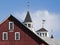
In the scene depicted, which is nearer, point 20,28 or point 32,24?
point 20,28

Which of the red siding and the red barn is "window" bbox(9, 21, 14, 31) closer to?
the red barn

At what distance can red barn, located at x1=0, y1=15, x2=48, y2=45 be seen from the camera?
64.6m

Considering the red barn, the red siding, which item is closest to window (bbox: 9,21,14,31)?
the red barn

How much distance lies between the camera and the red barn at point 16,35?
212ft

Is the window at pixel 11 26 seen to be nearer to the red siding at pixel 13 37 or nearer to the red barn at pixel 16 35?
the red barn at pixel 16 35

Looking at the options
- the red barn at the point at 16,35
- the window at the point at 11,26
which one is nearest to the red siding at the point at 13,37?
the red barn at the point at 16,35

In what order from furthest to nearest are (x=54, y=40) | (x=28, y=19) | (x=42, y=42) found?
(x=28, y=19) < (x=54, y=40) < (x=42, y=42)

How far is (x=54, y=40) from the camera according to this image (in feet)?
244

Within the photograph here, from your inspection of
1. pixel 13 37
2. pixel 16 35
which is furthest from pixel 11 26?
pixel 13 37

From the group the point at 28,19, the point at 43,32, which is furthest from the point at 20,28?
the point at 43,32

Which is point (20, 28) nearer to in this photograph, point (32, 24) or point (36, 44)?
point (36, 44)

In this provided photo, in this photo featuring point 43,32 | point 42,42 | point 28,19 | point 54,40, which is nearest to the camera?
point 42,42

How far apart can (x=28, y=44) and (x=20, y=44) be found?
63.3 inches

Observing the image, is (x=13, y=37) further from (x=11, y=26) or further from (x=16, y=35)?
(x=11, y=26)
